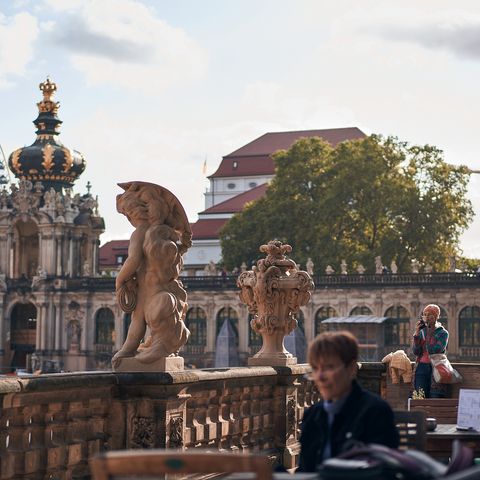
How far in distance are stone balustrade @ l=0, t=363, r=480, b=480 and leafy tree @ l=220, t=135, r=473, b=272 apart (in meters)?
57.6

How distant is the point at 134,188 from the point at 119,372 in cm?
158

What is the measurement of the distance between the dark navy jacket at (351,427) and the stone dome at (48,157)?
7744 centimetres

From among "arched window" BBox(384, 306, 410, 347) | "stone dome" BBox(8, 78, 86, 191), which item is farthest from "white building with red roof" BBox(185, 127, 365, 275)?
"arched window" BBox(384, 306, 410, 347)

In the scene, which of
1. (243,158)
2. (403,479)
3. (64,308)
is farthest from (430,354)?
(243,158)

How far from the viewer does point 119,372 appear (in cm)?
1100

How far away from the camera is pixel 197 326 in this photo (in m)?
76.5

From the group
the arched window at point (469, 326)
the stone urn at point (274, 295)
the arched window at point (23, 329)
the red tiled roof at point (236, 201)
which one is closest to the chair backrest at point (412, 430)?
the stone urn at point (274, 295)

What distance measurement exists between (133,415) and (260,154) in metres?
113

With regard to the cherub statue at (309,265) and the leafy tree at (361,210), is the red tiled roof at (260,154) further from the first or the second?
the cherub statue at (309,265)

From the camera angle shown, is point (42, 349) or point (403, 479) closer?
point (403, 479)

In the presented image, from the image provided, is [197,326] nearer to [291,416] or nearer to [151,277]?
[291,416]

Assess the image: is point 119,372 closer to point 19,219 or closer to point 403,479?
point 403,479

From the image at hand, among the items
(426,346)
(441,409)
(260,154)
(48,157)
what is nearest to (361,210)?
(48,157)

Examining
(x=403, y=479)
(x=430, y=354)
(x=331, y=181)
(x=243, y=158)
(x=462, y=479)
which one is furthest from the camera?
(x=243, y=158)
